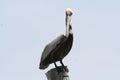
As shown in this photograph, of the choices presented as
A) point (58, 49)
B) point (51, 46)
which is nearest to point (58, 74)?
point (58, 49)

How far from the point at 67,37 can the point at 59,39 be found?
23 cm

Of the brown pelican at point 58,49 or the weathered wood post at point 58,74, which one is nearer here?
the weathered wood post at point 58,74

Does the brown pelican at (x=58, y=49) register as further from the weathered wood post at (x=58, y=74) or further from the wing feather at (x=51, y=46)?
the weathered wood post at (x=58, y=74)

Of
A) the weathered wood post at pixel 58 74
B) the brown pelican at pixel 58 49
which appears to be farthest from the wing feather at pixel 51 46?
the weathered wood post at pixel 58 74

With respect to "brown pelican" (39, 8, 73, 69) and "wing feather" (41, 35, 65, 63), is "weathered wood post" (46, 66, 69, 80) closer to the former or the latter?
"brown pelican" (39, 8, 73, 69)

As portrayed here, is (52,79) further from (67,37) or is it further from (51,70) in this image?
(67,37)

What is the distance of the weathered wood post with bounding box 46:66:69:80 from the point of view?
19.2ft

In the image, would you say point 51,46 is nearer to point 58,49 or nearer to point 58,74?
point 58,49

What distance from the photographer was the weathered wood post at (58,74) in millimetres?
5846

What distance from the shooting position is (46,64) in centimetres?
638

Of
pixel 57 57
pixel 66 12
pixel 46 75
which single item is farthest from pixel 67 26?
pixel 46 75

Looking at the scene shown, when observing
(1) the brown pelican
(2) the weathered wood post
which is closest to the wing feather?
(1) the brown pelican

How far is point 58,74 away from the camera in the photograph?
19.3ft

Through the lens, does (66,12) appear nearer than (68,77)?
No
